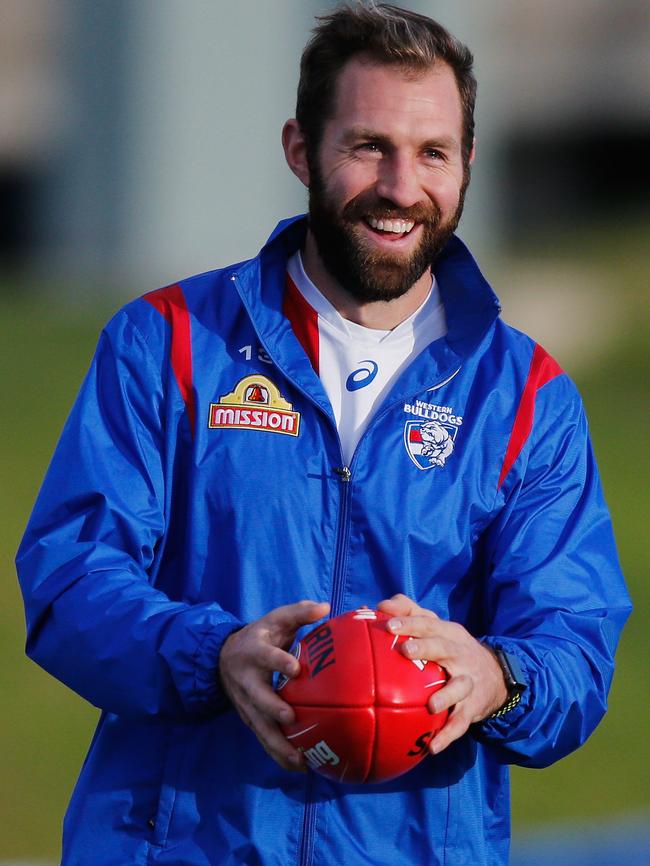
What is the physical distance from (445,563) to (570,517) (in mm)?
299

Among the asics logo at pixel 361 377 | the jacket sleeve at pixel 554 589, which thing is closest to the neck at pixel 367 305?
the asics logo at pixel 361 377

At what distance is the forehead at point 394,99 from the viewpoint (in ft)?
10.1

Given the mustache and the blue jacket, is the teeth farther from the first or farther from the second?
the blue jacket

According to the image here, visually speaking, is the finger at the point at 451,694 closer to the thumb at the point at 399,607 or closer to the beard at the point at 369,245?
the thumb at the point at 399,607

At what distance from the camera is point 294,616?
8.52 ft

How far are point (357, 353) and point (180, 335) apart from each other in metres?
0.38

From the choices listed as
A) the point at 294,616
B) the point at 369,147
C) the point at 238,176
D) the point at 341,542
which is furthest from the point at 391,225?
the point at 238,176

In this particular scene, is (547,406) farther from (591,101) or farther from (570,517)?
(591,101)

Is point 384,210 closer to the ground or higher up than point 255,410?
higher up

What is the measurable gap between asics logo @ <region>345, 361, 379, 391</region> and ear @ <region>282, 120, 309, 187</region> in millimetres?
459

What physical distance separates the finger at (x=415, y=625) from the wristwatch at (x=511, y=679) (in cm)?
15

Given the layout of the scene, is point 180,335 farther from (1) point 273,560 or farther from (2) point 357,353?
(1) point 273,560

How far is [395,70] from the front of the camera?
312 cm

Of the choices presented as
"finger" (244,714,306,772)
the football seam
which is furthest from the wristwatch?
"finger" (244,714,306,772)
